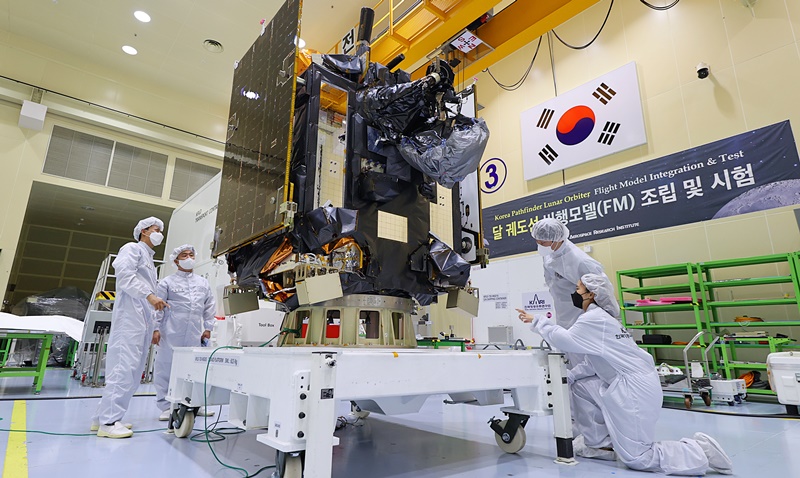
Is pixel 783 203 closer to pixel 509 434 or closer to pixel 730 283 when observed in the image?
pixel 730 283

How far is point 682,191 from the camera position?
6.21 metres

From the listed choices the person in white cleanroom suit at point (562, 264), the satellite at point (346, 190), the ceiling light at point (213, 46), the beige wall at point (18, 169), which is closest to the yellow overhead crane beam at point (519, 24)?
the satellite at point (346, 190)

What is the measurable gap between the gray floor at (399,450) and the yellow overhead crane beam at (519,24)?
14.4ft

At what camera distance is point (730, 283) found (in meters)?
5.18

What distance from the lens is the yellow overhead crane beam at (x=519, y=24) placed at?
5.54m

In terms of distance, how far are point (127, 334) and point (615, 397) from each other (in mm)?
3449

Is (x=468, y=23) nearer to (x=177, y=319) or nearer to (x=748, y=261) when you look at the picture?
(x=748, y=261)

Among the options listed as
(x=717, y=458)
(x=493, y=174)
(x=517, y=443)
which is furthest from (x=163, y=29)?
(x=717, y=458)

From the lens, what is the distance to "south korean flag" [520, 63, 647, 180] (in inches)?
277

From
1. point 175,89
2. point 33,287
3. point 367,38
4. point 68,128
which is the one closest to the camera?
point 367,38

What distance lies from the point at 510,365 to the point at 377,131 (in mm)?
1662

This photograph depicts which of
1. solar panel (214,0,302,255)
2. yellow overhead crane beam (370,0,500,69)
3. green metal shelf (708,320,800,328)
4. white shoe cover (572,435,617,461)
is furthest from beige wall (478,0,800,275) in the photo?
solar panel (214,0,302,255)

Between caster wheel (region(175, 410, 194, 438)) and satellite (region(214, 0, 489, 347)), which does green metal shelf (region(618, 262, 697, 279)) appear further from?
caster wheel (region(175, 410, 194, 438))

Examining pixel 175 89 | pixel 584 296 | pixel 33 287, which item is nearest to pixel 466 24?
pixel 584 296
